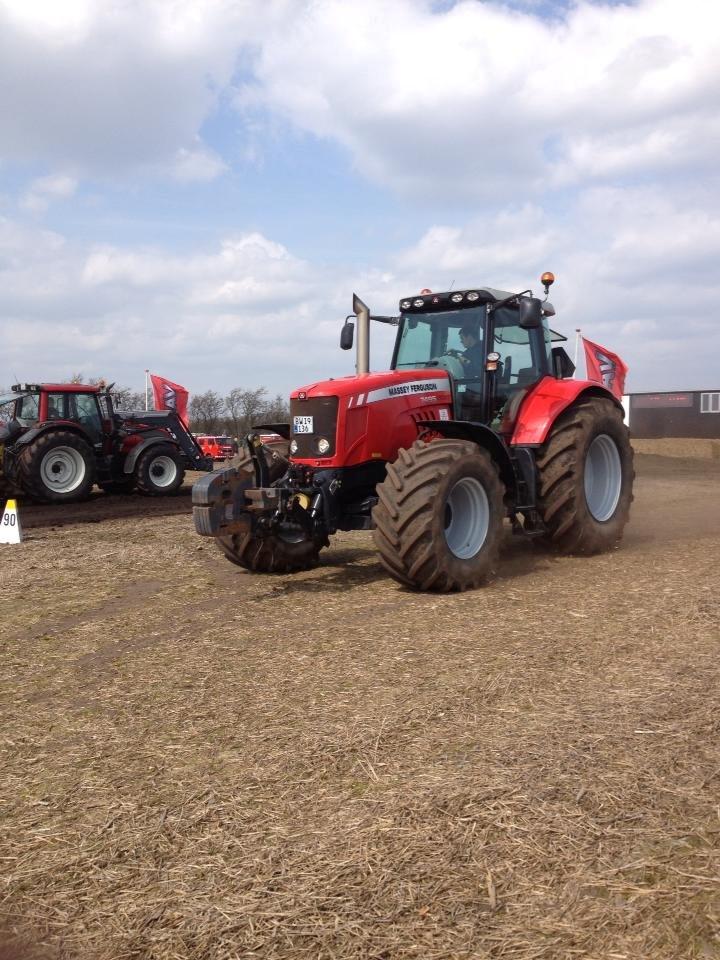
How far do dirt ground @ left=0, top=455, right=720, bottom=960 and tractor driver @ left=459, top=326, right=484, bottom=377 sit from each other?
240cm

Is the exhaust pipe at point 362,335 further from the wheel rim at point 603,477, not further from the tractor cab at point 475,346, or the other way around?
the wheel rim at point 603,477

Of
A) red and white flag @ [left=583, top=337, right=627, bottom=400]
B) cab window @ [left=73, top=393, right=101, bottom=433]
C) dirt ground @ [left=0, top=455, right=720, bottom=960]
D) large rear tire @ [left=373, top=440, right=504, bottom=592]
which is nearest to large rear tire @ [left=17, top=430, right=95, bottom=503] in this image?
cab window @ [left=73, top=393, right=101, bottom=433]

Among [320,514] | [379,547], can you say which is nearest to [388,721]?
[379,547]

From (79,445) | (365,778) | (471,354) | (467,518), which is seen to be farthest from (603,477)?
(79,445)

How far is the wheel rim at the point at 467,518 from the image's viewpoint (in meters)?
6.58

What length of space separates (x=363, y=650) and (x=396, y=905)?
2.47 metres

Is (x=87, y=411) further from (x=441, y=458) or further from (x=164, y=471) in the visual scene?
(x=441, y=458)

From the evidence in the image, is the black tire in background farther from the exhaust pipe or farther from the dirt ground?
the dirt ground

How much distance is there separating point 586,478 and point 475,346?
1.76 m

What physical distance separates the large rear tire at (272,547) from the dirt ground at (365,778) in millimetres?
963

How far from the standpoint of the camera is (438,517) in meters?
5.95

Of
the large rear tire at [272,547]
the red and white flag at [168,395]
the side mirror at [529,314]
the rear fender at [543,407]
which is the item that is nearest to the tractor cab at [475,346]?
the rear fender at [543,407]

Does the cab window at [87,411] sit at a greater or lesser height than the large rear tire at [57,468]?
greater

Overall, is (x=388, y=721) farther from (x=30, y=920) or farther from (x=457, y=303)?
(x=457, y=303)
